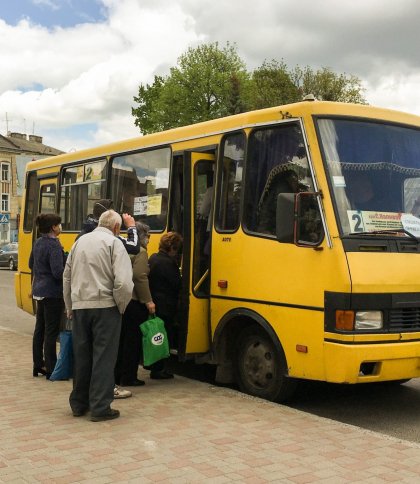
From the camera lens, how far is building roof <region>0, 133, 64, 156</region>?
70.7 meters

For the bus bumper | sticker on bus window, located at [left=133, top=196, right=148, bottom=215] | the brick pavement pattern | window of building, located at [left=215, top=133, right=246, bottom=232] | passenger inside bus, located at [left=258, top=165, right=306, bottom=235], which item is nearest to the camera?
the brick pavement pattern

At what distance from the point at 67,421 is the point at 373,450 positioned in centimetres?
249

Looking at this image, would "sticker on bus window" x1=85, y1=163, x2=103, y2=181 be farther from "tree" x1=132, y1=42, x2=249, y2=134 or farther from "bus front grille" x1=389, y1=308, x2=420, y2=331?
"tree" x1=132, y1=42, x2=249, y2=134

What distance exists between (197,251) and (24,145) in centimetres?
7015

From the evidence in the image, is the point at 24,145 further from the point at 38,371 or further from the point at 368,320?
the point at 368,320

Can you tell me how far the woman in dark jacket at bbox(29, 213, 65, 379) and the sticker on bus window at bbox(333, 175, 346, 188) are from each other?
3.02 m

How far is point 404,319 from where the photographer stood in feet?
19.6

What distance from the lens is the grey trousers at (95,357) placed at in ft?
18.9

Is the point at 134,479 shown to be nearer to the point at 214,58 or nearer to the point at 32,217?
the point at 32,217

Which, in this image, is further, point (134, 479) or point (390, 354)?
point (390, 354)

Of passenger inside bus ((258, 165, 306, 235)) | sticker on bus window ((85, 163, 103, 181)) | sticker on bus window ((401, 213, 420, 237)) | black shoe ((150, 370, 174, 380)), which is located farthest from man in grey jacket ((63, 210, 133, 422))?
sticker on bus window ((85, 163, 103, 181))

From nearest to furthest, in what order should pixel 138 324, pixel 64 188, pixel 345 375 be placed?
pixel 345 375 → pixel 138 324 → pixel 64 188

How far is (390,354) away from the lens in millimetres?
5809

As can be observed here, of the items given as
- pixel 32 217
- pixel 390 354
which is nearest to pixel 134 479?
pixel 390 354
